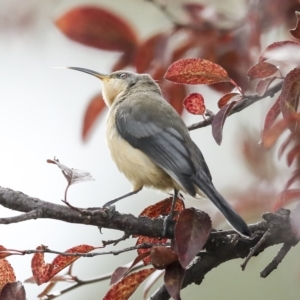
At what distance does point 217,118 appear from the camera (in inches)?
52.2

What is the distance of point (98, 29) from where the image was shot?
5.27 ft

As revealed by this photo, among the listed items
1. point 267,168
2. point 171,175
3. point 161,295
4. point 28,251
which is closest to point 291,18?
point 267,168

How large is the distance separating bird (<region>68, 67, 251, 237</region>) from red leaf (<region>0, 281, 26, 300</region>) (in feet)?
1.76

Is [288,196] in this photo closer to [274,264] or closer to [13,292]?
[274,264]

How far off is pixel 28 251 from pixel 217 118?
17.3 inches

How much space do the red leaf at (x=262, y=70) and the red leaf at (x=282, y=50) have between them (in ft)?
0.36

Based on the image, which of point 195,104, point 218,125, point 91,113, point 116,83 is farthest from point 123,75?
point 218,125

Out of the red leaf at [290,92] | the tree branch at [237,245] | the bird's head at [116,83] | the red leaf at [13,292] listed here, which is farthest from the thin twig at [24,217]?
the bird's head at [116,83]

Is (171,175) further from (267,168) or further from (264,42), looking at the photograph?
(264,42)

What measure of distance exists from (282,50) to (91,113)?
2.19 ft

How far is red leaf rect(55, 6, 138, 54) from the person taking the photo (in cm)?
158

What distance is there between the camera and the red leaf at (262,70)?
1304mm

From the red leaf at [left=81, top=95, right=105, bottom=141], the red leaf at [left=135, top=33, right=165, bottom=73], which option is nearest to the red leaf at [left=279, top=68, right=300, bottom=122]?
the red leaf at [left=135, top=33, right=165, bottom=73]

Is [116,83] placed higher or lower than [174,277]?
higher
